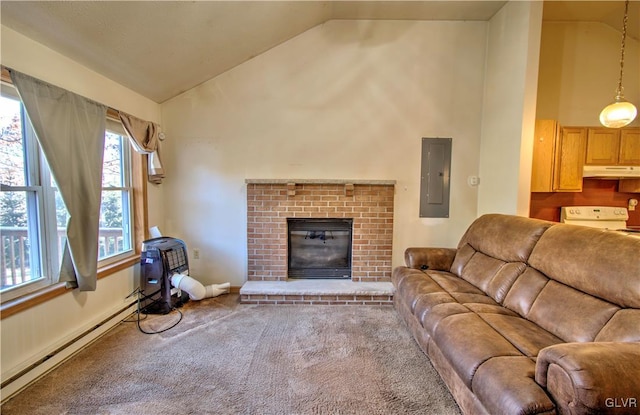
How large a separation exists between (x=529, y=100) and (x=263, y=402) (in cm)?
338

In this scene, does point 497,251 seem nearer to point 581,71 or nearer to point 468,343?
point 468,343

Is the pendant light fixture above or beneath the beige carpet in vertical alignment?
above

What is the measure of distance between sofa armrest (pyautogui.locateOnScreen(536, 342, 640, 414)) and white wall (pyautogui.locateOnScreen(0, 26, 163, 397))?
115 inches

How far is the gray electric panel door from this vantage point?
3332 mm

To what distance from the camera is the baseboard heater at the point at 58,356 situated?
1.66 meters

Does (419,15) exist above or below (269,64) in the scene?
above

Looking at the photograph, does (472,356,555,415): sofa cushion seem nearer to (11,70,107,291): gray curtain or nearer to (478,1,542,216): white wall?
(478,1,542,216): white wall

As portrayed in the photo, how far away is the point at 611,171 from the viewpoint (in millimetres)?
2916

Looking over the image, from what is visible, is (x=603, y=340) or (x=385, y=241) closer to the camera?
(x=603, y=340)

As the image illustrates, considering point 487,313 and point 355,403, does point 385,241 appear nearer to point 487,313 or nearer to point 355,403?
point 487,313

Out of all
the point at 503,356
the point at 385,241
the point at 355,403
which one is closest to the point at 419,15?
the point at 385,241

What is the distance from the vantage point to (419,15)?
3.14 m

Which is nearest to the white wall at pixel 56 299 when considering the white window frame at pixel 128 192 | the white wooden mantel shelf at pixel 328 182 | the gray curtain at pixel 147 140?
the gray curtain at pixel 147 140

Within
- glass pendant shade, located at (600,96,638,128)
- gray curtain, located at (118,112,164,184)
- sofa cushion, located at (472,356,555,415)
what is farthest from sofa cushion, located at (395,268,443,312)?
gray curtain, located at (118,112,164,184)
